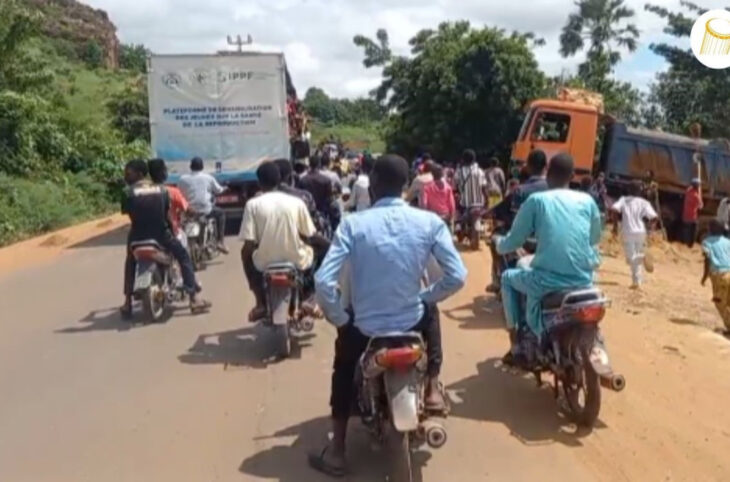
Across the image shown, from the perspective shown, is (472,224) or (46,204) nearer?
(472,224)

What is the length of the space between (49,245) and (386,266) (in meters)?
14.9

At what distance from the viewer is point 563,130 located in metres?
22.0

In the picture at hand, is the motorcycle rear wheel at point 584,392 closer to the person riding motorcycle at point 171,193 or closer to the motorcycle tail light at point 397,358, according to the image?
the motorcycle tail light at point 397,358

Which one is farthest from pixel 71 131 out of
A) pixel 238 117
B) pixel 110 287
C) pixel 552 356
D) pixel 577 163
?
pixel 552 356

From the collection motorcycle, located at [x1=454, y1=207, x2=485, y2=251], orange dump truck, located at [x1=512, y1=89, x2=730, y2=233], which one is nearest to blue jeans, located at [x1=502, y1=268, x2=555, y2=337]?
motorcycle, located at [x1=454, y1=207, x2=485, y2=251]

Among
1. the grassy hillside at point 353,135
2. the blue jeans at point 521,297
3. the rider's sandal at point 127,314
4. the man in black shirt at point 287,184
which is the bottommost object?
the grassy hillside at point 353,135

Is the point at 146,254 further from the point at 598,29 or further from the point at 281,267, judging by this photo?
the point at 598,29

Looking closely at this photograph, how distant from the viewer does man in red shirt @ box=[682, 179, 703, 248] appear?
22.2 m

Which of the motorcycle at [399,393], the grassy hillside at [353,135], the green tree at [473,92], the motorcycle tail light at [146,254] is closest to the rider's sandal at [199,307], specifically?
the motorcycle tail light at [146,254]

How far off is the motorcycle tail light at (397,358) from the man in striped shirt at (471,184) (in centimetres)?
1049

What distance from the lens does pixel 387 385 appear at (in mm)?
4879

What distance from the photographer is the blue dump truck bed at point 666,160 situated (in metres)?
23.4

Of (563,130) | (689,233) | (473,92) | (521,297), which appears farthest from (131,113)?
(521,297)

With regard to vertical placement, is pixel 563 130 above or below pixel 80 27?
below
